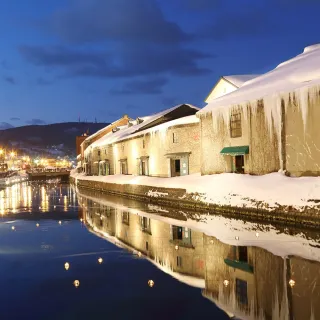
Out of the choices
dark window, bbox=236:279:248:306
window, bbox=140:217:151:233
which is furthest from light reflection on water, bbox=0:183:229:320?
window, bbox=140:217:151:233

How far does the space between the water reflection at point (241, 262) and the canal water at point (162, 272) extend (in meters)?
0.02

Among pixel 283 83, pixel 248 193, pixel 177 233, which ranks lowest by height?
pixel 177 233

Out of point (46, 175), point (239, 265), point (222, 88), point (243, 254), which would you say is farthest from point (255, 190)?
point (46, 175)

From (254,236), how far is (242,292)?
6206 millimetres

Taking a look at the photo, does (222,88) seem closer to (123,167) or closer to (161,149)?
(161,149)

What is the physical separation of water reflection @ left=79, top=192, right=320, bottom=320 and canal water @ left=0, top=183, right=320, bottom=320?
0.07ft

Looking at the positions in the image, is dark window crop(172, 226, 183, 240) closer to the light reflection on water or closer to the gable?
the light reflection on water

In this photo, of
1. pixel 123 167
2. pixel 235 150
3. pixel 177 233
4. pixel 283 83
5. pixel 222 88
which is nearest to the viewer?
pixel 177 233

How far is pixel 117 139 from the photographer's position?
169ft

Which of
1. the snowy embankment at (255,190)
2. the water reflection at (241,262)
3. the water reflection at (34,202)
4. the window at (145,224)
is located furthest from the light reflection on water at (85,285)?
the water reflection at (34,202)

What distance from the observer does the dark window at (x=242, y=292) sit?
25.7 ft

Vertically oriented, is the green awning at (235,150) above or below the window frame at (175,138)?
below

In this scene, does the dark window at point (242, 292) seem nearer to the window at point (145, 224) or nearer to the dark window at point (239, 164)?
the window at point (145, 224)

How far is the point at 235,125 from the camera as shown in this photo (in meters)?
26.4
